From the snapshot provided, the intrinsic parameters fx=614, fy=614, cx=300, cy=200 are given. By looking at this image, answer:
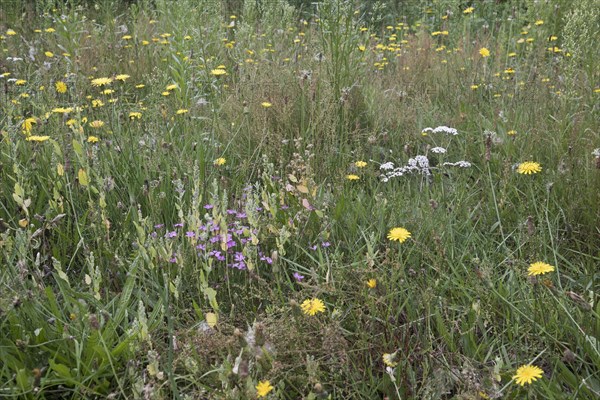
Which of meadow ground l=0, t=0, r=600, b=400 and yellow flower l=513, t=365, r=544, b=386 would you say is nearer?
yellow flower l=513, t=365, r=544, b=386

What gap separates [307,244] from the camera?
2.13 meters

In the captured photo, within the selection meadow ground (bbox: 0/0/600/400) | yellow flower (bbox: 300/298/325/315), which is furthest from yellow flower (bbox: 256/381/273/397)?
yellow flower (bbox: 300/298/325/315)

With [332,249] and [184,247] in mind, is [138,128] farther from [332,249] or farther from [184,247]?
[332,249]

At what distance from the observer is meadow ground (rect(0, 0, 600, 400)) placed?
1524 mm

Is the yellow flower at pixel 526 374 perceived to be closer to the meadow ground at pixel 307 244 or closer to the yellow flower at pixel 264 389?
the meadow ground at pixel 307 244

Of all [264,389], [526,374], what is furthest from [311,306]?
[526,374]

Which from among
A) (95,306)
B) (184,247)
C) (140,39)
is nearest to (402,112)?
(184,247)

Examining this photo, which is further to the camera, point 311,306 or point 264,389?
point 311,306

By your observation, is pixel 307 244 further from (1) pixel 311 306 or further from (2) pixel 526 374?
(2) pixel 526 374

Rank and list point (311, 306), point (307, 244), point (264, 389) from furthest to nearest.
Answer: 1. point (307, 244)
2. point (311, 306)
3. point (264, 389)

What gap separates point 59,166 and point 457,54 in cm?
324

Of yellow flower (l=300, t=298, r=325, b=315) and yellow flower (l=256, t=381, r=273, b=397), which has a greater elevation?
yellow flower (l=256, t=381, r=273, b=397)

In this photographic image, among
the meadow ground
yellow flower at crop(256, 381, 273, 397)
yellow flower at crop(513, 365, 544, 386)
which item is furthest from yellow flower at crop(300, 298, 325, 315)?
yellow flower at crop(513, 365, 544, 386)

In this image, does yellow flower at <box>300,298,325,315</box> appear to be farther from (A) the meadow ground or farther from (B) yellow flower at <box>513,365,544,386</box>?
(B) yellow flower at <box>513,365,544,386</box>
